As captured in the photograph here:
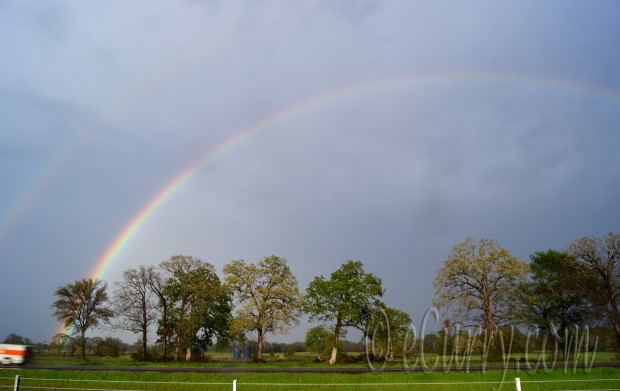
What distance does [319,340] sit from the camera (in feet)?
193

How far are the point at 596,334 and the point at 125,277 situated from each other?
68.0m

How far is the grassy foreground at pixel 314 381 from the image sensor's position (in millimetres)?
25484

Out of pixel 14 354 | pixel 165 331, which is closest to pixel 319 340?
pixel 165 331

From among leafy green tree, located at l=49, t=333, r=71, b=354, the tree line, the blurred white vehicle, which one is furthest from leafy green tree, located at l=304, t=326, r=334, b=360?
leafy green tree, located at l=49, t=333, r=71, b=354

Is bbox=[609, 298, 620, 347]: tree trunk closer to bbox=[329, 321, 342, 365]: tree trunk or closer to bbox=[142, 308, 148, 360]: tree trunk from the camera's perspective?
bbox=[329, 321, 342, 365]: tree trunk

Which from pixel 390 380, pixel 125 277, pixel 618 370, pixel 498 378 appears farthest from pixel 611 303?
pixel 125 277

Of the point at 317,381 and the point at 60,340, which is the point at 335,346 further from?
the point at 60,340

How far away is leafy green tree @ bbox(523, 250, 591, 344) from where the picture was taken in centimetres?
6184

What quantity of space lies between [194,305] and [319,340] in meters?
22.9

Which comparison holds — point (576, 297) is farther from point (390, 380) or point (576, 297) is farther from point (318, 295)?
point (390, 380)

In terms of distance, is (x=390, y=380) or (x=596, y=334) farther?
(x=596, y=334)

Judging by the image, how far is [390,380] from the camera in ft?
94.9

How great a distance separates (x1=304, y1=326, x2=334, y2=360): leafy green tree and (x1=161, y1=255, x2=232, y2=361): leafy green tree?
1656 centimetres

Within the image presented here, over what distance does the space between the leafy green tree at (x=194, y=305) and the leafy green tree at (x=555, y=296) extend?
148 ft
